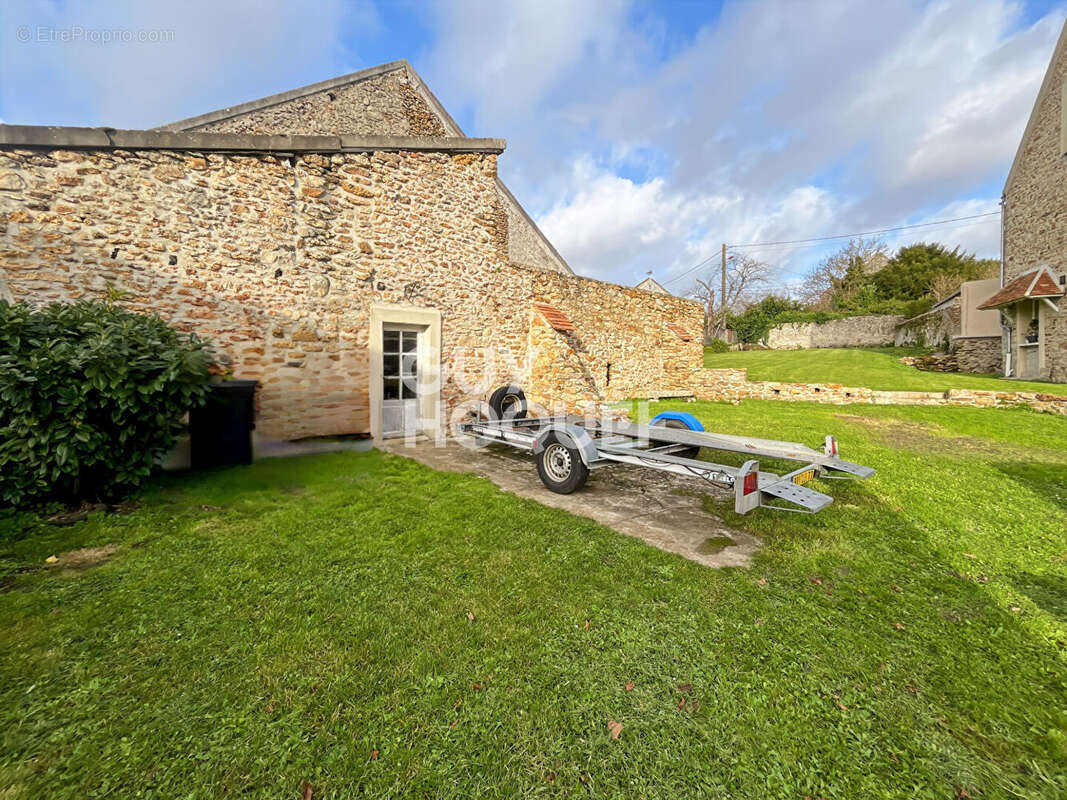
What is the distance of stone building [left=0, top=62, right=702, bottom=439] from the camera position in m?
4.79

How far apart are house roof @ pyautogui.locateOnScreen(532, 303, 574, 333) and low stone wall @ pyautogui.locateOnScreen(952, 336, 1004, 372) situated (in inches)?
770

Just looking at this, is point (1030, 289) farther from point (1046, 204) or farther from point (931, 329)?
point (931, 329)

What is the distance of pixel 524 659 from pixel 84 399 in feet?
14.4

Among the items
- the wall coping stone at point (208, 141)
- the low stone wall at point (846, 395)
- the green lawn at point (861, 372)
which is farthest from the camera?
the green lawn at point (861, 372)

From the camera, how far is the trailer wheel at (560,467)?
4426 millimetres

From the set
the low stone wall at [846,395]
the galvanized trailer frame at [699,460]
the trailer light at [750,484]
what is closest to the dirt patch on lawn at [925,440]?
the low stone wall at [846,395]

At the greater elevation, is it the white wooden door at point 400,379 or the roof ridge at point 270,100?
the roof ridge at point 270,100

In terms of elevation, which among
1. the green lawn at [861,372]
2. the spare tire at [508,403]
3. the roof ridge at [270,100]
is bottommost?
the spare tire at [508,403]

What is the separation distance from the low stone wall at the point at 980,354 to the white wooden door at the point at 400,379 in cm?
2295

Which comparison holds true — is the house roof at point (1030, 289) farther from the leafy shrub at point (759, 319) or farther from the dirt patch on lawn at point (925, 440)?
the leafy shrub at point (759, 319)

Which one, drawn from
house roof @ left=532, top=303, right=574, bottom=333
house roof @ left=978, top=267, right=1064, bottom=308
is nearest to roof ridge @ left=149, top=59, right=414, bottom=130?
house roof @ left=532, top=303, right=574, bottom=333

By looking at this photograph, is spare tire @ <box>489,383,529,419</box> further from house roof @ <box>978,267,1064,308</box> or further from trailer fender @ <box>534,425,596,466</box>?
house roof @ <box>978,267,1064,308</box>

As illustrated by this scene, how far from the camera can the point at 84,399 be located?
11.8ft

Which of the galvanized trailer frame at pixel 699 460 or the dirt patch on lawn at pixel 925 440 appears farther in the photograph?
the dirt patch on lawn at pixel 925 440
